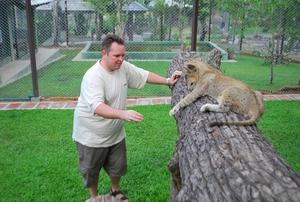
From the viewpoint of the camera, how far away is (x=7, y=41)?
9977 millimetres

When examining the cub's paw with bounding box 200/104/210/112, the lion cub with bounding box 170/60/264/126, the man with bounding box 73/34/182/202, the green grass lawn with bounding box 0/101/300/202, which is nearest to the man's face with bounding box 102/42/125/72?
the man with bounding box 73/34/182/202

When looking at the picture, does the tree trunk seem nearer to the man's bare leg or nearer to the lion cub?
the lion cub

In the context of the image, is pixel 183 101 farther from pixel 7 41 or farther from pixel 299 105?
pixel 7 41

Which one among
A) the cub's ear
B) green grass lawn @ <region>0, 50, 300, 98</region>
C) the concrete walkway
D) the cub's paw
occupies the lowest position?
the concrete walkway

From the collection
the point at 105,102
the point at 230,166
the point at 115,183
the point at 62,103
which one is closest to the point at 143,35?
the point at 62,103

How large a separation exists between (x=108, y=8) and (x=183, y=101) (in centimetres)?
554

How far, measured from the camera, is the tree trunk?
174 cm

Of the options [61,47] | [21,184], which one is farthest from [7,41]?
[21,184]

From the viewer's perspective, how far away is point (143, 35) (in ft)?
28.3

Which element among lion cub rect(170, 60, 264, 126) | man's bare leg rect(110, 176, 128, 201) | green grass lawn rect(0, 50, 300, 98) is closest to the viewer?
lion cub rect(170, 60, 264, 126)

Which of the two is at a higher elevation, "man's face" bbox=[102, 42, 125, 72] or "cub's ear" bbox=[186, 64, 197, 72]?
"man's face" bbox=[102, 42, 125, 72]

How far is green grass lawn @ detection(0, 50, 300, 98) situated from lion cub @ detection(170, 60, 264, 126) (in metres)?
4.71

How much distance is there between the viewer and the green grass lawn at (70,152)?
4.30 m

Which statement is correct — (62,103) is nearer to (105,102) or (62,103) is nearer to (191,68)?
(105,102)
